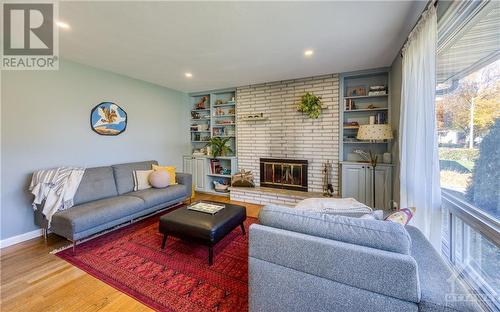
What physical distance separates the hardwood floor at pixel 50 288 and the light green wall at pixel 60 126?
76 centimetres

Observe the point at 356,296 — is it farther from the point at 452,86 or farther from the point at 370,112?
the point at 370,112

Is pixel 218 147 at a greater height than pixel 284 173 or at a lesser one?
greater

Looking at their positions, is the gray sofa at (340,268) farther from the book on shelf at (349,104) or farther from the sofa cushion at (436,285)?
the book on shelf at (349,104)

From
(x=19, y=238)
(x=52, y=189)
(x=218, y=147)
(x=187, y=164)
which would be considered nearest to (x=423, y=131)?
(x=218, y=147)

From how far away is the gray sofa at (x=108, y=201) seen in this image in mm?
2312

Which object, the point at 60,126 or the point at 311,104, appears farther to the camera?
the point at 311,104

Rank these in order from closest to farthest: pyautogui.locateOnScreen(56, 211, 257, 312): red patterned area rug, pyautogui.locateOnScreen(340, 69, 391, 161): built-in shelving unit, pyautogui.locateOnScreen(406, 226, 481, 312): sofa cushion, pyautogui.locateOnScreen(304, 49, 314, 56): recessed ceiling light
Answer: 1. pyautogui.locateOnScreen(406, 226, 481, 312): sofa cushion
2. pyautogui.locateOnScreen(56, 211, 257, 312): red patterned area rug
3. pyautogui.locateOnScreen(304, 49, 314, 56): recessed ceiling light
4. pyautogui.locateOnScreen(340, 69, 391, 161): built-in shelving unit

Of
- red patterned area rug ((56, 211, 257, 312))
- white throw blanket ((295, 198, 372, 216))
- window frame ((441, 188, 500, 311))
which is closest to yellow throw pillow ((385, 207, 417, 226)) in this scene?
window frame ((441, 188, 500, 311))

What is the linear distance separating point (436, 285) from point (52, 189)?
3.66m

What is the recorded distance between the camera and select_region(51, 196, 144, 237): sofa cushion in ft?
7.40

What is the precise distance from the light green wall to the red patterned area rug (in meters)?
1.19

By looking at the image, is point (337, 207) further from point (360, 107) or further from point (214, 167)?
point (214, 167)

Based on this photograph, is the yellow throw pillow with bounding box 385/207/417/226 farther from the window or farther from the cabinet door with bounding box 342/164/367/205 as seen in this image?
the cabinet door with bounding box 342/164/367/205

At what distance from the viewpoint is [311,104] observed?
3.80 m
